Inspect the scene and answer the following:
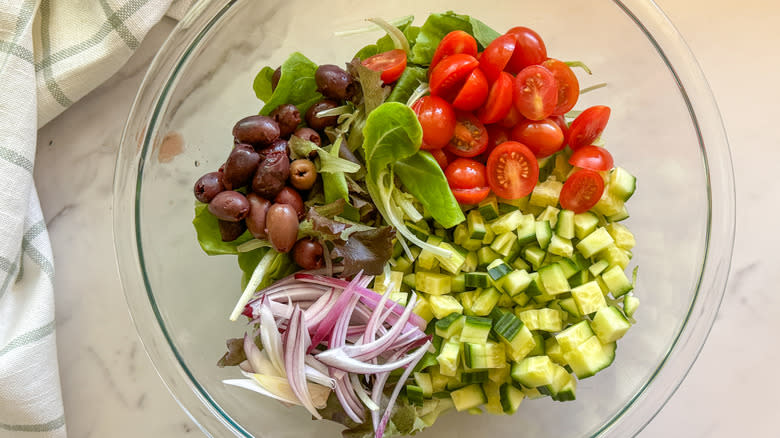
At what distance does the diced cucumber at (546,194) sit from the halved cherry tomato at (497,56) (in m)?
0.32

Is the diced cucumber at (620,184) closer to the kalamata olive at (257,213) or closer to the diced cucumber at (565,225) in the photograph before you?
the diced cucumber at (565,225)

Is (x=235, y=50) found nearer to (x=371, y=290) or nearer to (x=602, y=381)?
(x=371, y=290)

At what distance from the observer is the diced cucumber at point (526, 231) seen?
5.16 ft

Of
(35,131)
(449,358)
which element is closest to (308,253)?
(449,358)

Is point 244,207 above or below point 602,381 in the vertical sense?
above

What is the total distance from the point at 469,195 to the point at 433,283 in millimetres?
250

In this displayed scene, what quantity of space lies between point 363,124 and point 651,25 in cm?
89

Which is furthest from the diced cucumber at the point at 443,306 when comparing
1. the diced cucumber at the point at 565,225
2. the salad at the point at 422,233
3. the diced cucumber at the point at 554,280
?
the diced cucumber at the point at 565,225

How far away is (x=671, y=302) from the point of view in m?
1.76

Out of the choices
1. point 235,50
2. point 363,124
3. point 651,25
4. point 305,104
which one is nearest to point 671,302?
point 651,25

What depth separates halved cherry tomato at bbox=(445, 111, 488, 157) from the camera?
5.29 feet

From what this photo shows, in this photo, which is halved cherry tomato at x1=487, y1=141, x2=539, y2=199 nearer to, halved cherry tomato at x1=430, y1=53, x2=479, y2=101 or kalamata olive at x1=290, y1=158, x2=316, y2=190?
halved cherry tomato at x1=430, y1=53, x2=479, y2=101

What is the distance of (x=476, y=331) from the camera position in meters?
1.51

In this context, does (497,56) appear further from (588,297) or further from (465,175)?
(588,297)
